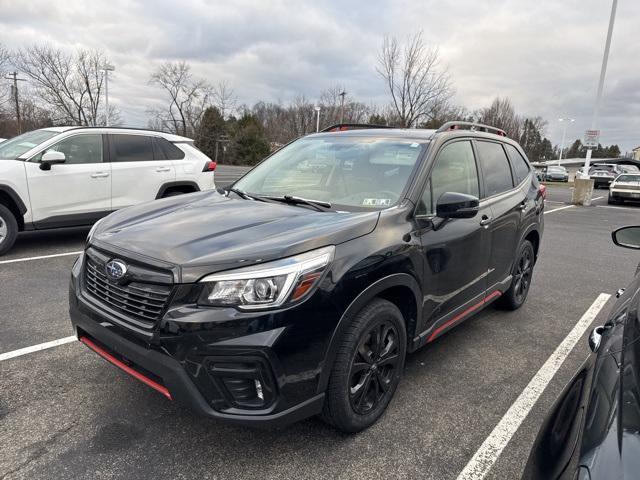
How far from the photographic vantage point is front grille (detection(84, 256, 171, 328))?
214 cm

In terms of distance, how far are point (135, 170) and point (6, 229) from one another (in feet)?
6.35

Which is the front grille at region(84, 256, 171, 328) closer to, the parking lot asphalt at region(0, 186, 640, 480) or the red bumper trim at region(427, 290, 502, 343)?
the parking lot asphalt at region(0, 186, 640, 480)

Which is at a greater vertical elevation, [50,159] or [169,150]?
[169,150]

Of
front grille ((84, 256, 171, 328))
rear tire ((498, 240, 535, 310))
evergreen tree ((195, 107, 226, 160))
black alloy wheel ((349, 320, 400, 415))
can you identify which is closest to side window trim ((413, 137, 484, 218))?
black alloy wheel ((349, 320, 400, 415))

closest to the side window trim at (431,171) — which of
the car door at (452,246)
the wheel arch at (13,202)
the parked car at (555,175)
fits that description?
the car door at (452,246)

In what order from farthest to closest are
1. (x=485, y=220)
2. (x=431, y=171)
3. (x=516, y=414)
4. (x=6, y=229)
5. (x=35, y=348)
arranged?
(x=6, y=229) < (x=485, y=220) < (x=35, y=348) < (x=431, y=171) < (x=516, y=414)

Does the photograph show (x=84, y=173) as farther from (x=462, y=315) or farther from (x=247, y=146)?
(x=247, y=146)

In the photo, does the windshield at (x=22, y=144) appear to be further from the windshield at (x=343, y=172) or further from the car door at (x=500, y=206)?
the car door at (x=500, y=206)

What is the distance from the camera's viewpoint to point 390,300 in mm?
2756

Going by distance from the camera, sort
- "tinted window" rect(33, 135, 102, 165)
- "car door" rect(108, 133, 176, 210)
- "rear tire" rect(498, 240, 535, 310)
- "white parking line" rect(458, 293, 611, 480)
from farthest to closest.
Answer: "car door" rect(108, 133, 176, 210)
"tinted window" rect(33, 135, 102, 165)
"rear tire" rect(498, 240, 535, 310)
"white parking line" rect(458, 293, 611, 480)

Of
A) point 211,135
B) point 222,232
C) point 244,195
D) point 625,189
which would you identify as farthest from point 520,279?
point 211,135

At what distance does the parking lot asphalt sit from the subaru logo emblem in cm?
93

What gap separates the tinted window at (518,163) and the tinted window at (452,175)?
1.05m

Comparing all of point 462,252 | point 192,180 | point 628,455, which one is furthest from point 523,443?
point 192,180
